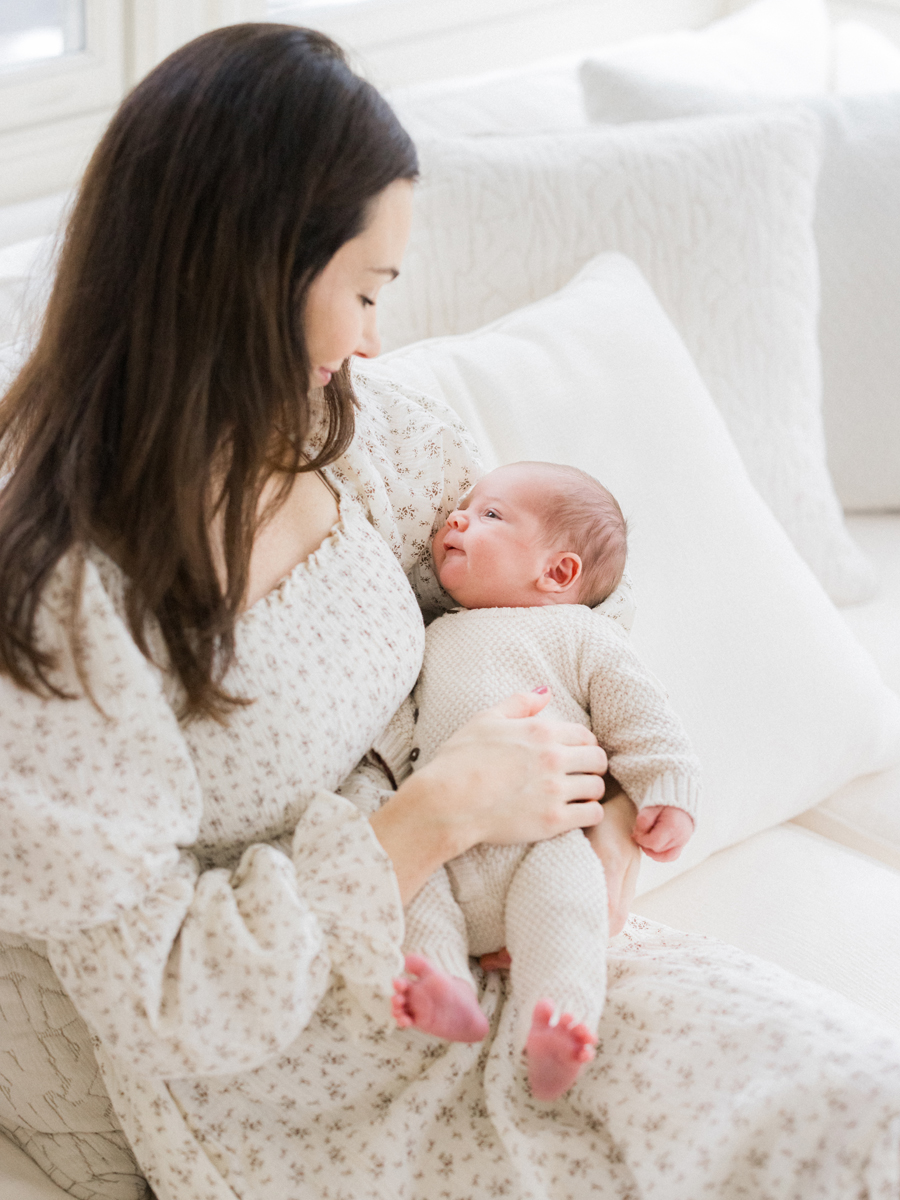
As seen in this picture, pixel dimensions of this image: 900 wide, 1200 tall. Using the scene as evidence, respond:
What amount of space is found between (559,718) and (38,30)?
50.8 inches

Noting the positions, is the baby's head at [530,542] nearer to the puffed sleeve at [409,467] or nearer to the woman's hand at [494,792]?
the puffed sleeve at [409,467]

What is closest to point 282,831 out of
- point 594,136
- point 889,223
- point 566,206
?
point 566,206

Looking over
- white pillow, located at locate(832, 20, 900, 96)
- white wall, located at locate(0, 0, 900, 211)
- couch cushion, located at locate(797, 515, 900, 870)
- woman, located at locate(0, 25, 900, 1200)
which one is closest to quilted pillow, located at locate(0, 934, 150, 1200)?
woman, located at locate(0, 25, 900, 1200)

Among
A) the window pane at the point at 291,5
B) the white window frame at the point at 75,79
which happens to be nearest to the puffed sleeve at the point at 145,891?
the white window frame at the point at 75,79

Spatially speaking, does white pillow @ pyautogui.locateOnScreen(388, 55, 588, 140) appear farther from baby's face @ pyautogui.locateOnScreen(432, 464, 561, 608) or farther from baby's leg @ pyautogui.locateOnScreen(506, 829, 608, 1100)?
baby's leg @ pyautogui.locateOnScreen(506, 829, 608, 1100)

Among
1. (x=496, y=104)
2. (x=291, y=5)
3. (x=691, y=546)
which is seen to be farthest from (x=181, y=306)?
(x=291, y=5)

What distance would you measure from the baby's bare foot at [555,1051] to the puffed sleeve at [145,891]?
0.12 metres

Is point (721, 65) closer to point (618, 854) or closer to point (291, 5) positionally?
point (291, 5)

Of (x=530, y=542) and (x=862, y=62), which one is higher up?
(x=862, y=62)

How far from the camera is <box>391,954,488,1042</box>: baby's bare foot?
0.90m

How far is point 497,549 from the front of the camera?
3.96 ft

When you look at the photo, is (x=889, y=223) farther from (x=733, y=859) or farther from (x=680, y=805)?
(x=680, y=805)

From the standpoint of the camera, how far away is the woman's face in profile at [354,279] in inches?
35.4

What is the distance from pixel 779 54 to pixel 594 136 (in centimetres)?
69
